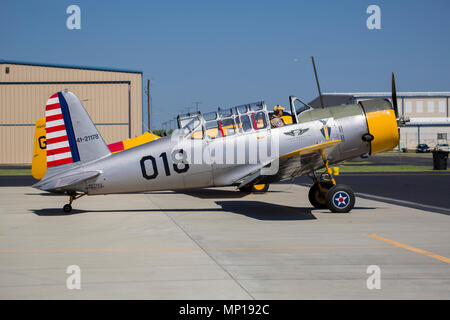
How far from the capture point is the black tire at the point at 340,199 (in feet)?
38.3

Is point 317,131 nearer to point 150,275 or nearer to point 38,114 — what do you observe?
point 150,275

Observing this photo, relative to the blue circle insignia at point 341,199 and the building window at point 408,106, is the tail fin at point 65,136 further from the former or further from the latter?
the building window at point 408,106

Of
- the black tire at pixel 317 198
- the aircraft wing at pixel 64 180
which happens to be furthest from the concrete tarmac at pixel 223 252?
the aircraft wing at pixel 64 180

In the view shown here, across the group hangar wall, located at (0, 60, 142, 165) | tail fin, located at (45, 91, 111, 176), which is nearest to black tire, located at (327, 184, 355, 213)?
tail fin, located at (45, 91, 111, 176)

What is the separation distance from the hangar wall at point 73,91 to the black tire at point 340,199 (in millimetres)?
33299

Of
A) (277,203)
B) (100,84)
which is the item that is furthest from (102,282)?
(100,84)

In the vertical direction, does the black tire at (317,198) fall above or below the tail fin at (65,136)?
below

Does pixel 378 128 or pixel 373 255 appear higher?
pixel 378 128

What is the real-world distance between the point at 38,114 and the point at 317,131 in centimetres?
3908

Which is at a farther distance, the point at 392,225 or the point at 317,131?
the point at 317,131

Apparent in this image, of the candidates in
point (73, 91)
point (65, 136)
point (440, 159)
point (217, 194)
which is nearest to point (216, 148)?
point (65, 136)

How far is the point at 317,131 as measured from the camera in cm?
1157

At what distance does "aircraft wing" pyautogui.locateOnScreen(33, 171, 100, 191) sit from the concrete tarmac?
77cm

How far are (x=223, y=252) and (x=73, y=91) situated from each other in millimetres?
39838
